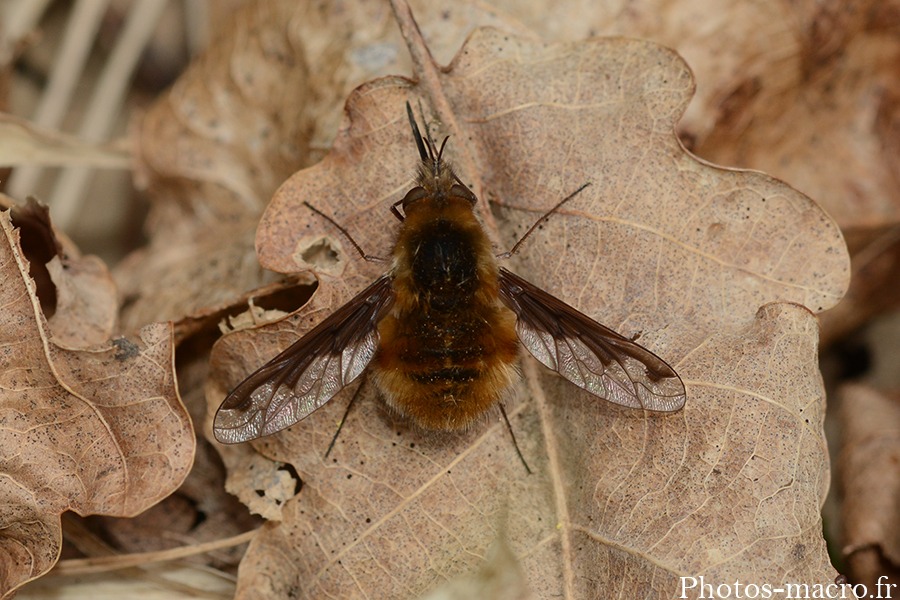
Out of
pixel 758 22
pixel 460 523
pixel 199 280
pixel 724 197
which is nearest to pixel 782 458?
pixel 724 197

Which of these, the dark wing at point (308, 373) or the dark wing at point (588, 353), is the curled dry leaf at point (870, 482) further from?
the dark wing at point (308, 373)

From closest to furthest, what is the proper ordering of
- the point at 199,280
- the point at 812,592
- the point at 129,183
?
1. the point at 812,592
2. the point at 199,280
3. the point at 129,183

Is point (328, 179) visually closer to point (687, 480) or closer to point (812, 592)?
point (687, 480)

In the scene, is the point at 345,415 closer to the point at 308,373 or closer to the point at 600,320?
the point at 308,373

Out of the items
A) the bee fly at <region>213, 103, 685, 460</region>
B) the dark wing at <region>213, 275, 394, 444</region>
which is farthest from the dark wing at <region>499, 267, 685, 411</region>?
the dark wing at <region>213, 275, 394, 444</region>

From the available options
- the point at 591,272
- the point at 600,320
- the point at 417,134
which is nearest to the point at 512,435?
the point at 600,320
